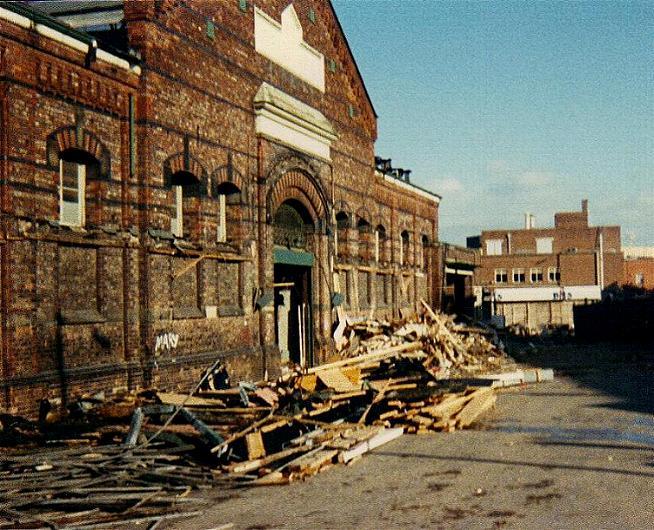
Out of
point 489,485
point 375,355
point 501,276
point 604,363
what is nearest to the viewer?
point 489,485

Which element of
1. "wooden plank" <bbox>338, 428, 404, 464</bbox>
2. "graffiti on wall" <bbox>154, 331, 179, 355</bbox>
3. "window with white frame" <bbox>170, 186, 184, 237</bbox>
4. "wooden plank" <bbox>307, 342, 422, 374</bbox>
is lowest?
"wooden plank" <bbox>338, 428, 404, 464</bbox>

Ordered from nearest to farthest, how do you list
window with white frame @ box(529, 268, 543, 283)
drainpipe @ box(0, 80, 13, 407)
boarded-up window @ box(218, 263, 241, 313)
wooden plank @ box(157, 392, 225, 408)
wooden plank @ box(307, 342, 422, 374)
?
drainpipe @ box(0, 80, 13, 407) < wooden plank @ box(157, 392, 225, 408) < wooden plank @ box(307, 342, 422, 374) < boarded-up window @ box(218, 263, 241, 313) < window with white frame @ box(529, 268, 543, 283)

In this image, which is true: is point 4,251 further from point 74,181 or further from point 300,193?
point 300,193

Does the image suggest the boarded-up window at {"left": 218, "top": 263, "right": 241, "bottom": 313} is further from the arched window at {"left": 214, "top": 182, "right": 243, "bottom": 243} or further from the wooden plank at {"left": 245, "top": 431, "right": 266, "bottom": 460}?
the wooden plank at {"left": 245, "top": 431, "right": 266, "bottom": 460}

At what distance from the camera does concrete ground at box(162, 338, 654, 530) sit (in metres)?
8.10

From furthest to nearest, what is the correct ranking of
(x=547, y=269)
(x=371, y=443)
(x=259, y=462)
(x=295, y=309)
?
(x=547, y=269) < (x=295, y=309) < (x=371, y=443) < (x=259, y=462)

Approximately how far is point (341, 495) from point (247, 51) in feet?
42.1

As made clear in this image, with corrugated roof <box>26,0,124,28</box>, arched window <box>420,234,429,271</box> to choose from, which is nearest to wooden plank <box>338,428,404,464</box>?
corrugated roof <box>26,0,124,28</box>

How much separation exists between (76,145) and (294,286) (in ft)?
33.0

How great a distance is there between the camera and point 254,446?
11.0 metres

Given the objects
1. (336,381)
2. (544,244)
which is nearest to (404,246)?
(336,381)

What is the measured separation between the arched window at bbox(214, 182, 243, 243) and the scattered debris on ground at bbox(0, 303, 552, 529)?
335cm

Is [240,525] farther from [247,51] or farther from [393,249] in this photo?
[393,249]

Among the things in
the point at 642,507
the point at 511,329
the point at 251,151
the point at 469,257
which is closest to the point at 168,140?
the point at 251,151
